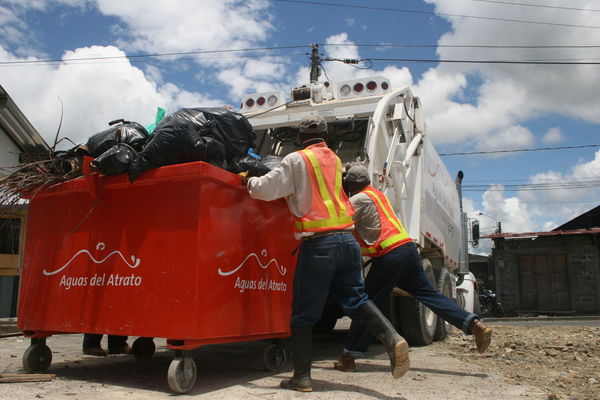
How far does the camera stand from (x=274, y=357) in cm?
383

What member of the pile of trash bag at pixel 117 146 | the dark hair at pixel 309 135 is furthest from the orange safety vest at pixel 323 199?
the pile of trash bag at pixel 117 146

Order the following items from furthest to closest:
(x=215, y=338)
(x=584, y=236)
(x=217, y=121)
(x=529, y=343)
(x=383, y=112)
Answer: (x=584, y=236)
(x=529, y=343)
(x=383, y=112)
(x=217, y=121)
(x=215, y=338)

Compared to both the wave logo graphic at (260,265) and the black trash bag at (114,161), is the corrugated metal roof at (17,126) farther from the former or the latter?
the wave logo graphic at (260,265)

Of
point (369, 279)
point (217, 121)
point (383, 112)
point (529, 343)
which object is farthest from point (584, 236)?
point (217, 121)

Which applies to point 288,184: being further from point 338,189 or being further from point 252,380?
point 252,380

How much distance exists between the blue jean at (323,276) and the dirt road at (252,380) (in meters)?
0.46

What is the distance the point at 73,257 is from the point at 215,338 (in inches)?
45.0

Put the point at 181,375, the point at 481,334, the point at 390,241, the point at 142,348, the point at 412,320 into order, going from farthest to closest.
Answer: the point at 412,320
the point at 142,348
the point at 390,241
the point at 481,334
the point at 181,375

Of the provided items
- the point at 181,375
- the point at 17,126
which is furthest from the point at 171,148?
the point at 17,126

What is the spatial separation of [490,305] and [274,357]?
15.9 metres

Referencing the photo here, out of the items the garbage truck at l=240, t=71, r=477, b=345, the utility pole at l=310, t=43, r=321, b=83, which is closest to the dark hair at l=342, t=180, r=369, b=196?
the garbage truck at l=240, t=71, r=477, b=345

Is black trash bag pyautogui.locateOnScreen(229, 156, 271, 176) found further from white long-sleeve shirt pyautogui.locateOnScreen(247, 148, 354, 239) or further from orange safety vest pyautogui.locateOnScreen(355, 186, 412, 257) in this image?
orange safety vest pyautogui.locateOnScreen(355, 186, 412, 257)

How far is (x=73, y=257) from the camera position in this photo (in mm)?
3471

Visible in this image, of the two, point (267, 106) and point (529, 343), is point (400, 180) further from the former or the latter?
point (529, 343)
